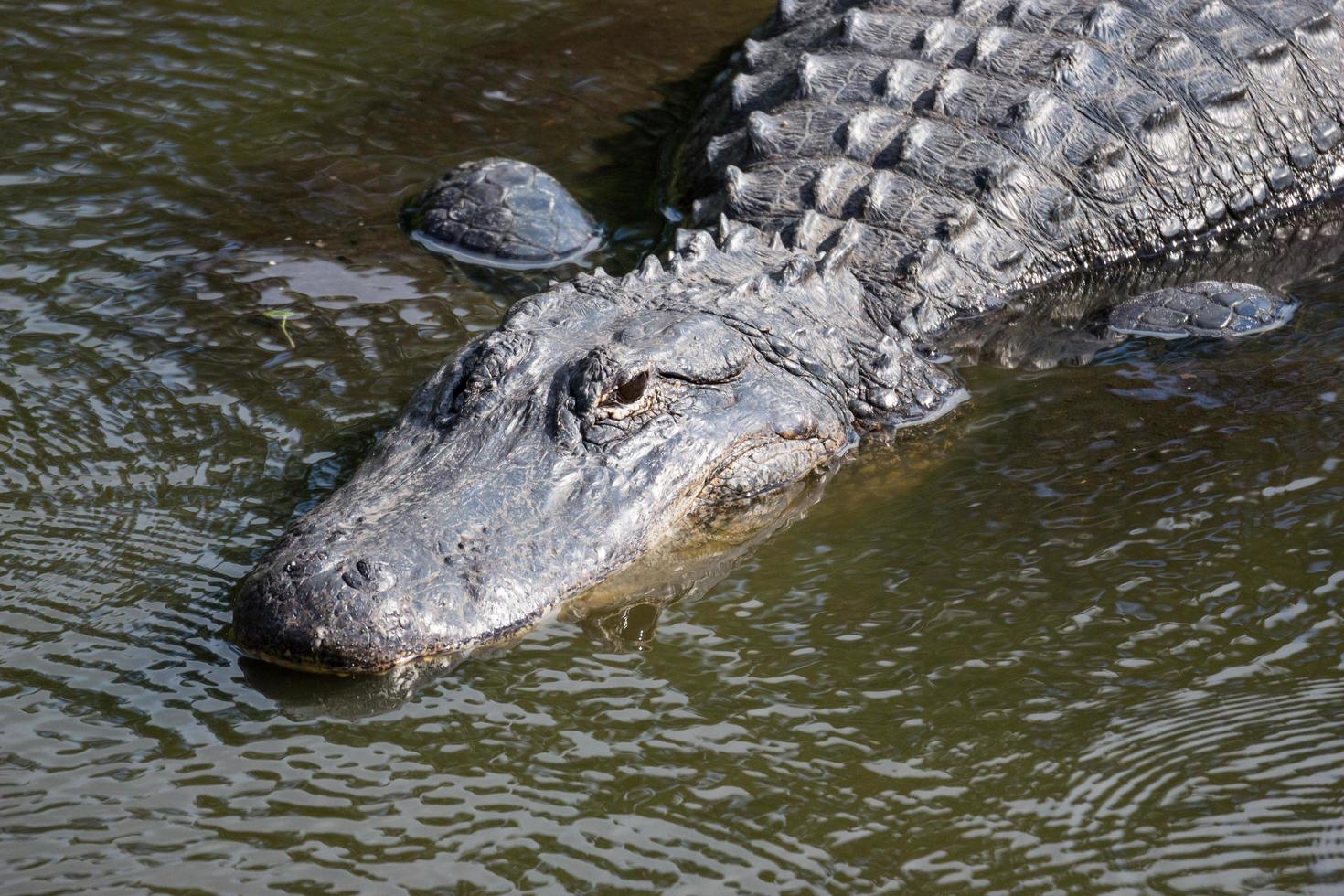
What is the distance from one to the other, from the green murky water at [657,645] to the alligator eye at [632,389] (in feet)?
2.08

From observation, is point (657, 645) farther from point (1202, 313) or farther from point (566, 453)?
point (1202, 313)

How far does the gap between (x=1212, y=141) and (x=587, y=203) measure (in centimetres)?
286

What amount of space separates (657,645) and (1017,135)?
318 cm

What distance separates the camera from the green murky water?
316 cm

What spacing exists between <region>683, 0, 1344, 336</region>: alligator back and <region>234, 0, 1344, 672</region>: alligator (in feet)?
0.04

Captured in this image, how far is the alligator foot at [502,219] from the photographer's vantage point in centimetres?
615

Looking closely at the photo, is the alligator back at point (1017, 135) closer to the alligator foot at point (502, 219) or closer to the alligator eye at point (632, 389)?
the alligator foot at point (502, 219)

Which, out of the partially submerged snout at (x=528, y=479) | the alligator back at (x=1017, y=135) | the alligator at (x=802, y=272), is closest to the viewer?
the partially submerged snout at (x=528, y=479)

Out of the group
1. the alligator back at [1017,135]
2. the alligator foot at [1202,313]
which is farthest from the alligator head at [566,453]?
the alligator foot at [1202,313]

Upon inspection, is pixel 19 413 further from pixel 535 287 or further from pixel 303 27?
pixel 303 27

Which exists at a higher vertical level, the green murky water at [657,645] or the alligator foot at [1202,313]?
the alligator foot at [1202,313]

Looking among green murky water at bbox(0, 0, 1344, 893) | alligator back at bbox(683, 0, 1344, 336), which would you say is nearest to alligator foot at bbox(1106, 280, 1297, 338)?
green murky water at bbox(0, 0, 1344, 893)

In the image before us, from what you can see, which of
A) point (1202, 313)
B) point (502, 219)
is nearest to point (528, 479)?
point (502, 219)

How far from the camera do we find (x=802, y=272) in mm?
5215
